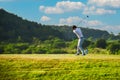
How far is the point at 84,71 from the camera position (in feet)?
62.1

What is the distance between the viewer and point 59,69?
19.4 meters

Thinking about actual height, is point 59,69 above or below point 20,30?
below

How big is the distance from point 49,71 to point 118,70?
3492 mm

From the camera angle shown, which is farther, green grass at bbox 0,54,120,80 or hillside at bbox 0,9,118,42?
hillside at bbox 0,9,118,42

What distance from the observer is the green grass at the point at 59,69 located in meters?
18.6

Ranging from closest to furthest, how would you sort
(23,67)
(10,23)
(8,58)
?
(23,67), (8,58), (10,23)

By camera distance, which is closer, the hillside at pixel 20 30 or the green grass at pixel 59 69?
the green grass at pixel 59 69

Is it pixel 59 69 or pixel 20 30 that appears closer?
pixel 59 69

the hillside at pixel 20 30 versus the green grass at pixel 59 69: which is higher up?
the hillside at pixel 20 30

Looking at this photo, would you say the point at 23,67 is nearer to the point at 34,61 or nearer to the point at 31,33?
the point at 34,61

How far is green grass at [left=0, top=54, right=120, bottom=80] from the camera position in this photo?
18609mm

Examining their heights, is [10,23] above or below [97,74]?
above

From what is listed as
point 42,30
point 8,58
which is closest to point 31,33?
point 42,30

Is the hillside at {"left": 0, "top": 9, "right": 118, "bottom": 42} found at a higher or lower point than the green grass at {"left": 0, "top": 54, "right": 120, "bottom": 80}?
higher
